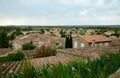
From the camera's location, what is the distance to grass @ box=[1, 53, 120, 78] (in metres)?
4.05

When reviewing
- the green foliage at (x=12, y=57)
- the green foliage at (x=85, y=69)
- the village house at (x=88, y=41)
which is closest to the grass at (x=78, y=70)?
the green foliage at (x=85, y=69)

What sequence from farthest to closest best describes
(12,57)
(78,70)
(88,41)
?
(88,41), (12,57), (78,70)

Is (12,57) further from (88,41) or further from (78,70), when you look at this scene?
(78,70)

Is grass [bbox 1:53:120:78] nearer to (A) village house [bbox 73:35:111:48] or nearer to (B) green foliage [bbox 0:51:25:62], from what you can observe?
(B) green foliage [bbox 0:51:25:62]

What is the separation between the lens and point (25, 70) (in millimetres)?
4617

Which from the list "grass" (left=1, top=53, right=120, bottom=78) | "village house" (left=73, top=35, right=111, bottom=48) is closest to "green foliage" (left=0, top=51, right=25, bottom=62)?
"village house" (left=73, top=35, right=111, bottom=48)

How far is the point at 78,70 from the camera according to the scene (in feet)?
14.7

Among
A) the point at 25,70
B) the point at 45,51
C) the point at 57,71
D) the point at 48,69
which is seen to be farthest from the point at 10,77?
the point at 45,51

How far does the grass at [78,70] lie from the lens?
4048mm

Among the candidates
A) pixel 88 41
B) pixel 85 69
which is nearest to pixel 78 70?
pixel 85 69

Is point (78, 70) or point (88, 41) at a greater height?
point (78, 70)

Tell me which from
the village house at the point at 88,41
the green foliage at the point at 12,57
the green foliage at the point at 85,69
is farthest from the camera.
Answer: the village house at the point at 88,41

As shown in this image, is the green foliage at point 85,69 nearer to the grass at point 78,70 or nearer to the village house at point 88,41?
the grass at point 78,70

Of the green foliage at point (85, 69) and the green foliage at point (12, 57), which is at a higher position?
the green foliage at point (85, 69)
